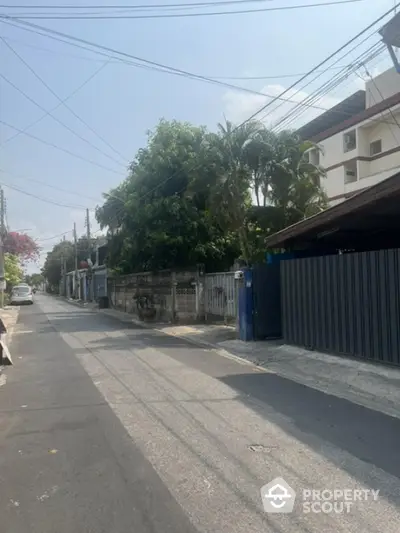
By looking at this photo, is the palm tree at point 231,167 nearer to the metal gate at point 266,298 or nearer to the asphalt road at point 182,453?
the metal gate at point 266,298

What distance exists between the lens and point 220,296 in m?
20.0

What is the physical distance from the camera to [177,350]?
1345 cm

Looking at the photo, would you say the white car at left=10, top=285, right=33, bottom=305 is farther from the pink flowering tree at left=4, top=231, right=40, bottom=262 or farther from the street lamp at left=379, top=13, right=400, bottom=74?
the street lamp at left=379, top=13, right=400, bottom=74

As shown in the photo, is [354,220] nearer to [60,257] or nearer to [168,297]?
[168,297]

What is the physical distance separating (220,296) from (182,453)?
48.8ft

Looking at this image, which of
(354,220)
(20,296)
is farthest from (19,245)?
(354,220)

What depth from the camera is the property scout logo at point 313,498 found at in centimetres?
384

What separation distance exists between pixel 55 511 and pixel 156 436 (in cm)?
193

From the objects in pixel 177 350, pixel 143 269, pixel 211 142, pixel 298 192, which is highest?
pixel 211 142

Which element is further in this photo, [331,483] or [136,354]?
[136,354]

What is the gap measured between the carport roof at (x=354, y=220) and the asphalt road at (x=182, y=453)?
3.86 meters

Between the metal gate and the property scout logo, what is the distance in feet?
33.1

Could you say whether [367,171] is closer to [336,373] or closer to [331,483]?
[336,373]

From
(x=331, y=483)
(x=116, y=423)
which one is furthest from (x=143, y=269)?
(x=331, y=483)
